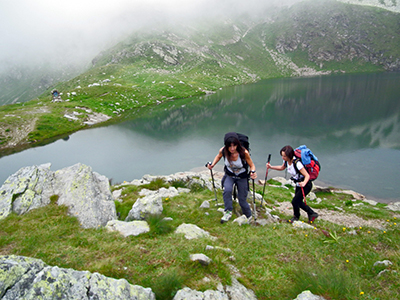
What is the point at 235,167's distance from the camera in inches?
374

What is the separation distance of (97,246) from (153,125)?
55008 millimetres

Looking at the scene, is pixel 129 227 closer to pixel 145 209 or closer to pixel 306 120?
pixel 145 209

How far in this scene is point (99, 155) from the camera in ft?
132

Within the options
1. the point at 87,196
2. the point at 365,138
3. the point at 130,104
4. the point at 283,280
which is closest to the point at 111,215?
the point at 87,196

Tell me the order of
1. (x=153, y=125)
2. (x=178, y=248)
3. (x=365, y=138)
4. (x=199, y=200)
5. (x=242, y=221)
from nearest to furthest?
(x=178, y=248) → (x=242, y=221) → (x=199, y=200) → (x=365, y=138) → (x=153, y=125)

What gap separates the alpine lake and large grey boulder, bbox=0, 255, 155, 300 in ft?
83.7

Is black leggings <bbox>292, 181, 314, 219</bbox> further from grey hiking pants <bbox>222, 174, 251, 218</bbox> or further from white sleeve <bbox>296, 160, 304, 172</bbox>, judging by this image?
grey hiking pants <bbox>222, 174, 251, 218</bbox>

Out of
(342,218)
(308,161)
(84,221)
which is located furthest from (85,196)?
(342,218)

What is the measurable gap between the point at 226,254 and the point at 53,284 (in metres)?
4.78

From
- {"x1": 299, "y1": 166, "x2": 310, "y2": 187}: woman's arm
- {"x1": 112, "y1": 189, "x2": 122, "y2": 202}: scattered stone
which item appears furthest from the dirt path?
{"x1": 112, "y1": 189, "x2": 122, "y2": 202}: scattered stone

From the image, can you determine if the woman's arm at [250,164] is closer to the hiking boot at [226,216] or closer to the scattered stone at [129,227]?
the hiking boot at [226,216]

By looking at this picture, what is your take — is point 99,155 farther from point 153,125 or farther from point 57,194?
point 57,194

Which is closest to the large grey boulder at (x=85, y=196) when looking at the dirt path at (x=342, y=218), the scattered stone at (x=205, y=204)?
the scattered stone at (x=205, y=204)

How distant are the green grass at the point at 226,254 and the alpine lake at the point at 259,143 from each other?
65.7ft
